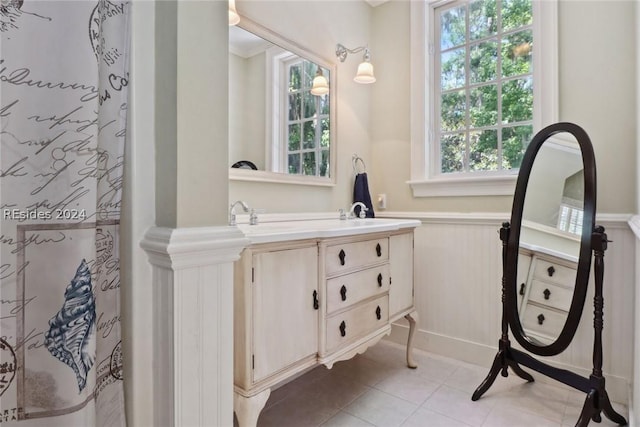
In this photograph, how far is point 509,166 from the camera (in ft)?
7.43

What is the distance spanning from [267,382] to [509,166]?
1.95 metres

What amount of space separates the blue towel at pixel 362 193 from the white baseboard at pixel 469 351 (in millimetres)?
878

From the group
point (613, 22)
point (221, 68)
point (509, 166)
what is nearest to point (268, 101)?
point (221, 68)

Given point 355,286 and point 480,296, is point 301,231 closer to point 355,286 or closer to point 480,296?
point 355,286

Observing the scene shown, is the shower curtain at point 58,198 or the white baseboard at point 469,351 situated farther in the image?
the white baseboard at point 469,351

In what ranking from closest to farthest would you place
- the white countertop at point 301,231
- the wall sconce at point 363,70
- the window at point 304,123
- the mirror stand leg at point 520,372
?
1. the white countertop at point 301,231
2. the mirror stand leg at point 520,372
3. the window at point 304,123
4. the wall sconce at point 363,70

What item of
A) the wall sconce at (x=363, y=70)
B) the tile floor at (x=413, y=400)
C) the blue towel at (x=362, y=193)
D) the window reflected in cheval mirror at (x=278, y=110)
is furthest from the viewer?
the blue towel at (x=362, y=193)

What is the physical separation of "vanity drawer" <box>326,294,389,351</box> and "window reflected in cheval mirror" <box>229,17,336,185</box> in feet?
2.76

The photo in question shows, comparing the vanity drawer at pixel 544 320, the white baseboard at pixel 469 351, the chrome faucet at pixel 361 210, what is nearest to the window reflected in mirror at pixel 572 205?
the vanity drawer at pixel 544 320

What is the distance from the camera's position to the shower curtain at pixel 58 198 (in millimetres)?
681

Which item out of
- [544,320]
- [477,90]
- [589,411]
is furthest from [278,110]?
[589,411]

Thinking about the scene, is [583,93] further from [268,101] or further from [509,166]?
[268,101]

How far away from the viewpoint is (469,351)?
2303 millimetres

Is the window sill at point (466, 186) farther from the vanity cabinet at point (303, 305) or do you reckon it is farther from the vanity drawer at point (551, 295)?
the vanity cabinet at point (303, 305)
